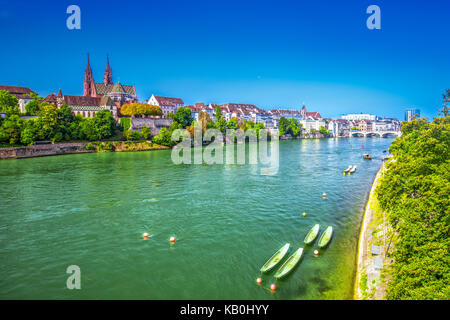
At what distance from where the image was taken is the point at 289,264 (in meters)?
13.4

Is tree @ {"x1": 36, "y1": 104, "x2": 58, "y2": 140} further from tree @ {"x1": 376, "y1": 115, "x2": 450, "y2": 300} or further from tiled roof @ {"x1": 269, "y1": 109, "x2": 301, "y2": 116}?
tiled roof @ {"x1": 269, "y1": 109, "x2": 301, "y2": 116}

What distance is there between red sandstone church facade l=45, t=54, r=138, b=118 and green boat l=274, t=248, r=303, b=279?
86.5 metres

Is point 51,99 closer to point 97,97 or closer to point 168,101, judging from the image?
point 97,97

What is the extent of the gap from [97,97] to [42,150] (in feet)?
154

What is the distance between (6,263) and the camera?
14414 mm

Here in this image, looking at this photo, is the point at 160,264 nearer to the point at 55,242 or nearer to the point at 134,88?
the point at 55,242

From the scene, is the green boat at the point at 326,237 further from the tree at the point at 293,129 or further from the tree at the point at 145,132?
the tree at the point at 293,129

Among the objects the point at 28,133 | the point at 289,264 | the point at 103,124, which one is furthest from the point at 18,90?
the point at 289,264

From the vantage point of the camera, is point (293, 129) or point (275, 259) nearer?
point (275, 259)

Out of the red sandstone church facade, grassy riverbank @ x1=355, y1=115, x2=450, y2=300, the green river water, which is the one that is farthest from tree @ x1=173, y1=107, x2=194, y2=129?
grassy riverbank @ x1=355, y1=115, x2=450, y2=300

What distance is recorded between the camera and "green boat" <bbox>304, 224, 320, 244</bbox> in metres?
16.4

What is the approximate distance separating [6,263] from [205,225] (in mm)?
11448

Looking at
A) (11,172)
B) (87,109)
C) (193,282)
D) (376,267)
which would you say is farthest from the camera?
(87,109)
